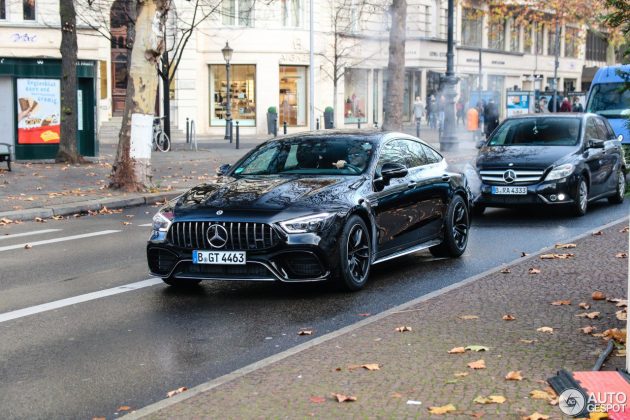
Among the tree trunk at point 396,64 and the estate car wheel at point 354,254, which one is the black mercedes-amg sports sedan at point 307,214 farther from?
the tree trunk at point 396,64

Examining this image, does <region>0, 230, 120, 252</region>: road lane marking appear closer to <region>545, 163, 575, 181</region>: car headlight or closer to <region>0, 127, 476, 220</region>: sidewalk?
<region>0, 127, 476, 220</region>: sidewalk

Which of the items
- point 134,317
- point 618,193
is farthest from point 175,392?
point 618,193

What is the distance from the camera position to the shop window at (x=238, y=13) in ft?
169

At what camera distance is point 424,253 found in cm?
1265

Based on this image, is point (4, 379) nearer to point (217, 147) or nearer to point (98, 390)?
point (98, 390)

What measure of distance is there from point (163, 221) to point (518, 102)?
40063 millimetres

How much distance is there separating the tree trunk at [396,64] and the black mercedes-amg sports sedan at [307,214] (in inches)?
908

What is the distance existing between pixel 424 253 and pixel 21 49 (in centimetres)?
3143

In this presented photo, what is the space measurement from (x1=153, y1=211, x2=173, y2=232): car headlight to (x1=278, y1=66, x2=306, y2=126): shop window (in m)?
44.3

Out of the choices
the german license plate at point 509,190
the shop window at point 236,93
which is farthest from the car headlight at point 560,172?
the shop window at point 236,93

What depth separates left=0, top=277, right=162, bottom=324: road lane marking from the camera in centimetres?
887

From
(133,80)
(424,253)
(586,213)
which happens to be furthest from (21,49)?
(424,253)

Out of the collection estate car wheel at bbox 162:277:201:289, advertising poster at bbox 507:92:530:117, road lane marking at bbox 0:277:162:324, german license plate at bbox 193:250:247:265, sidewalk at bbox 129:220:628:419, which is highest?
advertising poster at bbox 507:92:530:117

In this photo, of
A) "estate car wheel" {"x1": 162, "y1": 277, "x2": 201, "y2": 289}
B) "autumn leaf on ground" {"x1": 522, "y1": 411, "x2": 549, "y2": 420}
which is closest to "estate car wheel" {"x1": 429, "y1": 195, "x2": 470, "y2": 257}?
"estate car wheel" {"x1": 162, "y1": 277, "x2": 201, "y2": 289}
